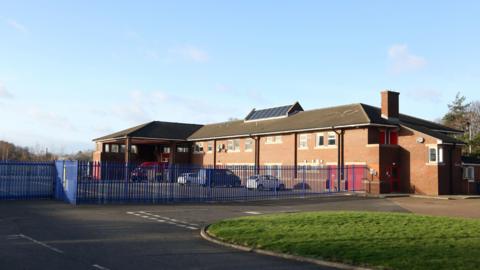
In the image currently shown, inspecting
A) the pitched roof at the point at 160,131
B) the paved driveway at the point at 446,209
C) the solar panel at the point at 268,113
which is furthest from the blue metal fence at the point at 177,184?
the pitched roof at the point at 160,131

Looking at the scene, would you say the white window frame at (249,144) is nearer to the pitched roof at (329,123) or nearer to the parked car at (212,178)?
the pitched roof at (329,123)

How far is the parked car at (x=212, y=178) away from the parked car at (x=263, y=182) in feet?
3.65

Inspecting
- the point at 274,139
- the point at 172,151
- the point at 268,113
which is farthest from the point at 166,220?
the point at 172,151

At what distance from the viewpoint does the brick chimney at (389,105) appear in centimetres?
3862

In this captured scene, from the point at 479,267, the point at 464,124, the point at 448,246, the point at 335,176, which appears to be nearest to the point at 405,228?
the point at 448,246

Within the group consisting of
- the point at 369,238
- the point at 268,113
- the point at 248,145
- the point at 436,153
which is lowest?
the point at 369,238

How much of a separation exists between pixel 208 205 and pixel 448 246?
49.1 feet

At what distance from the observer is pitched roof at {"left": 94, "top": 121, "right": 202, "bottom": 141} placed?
2158 inches

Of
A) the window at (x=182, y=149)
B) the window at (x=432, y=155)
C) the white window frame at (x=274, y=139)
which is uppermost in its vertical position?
the white window frame at (x=274, y=139)

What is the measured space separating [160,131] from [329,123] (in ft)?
76.6

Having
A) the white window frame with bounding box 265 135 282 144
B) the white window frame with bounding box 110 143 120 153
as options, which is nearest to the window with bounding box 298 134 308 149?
the white window frame with bounding box 265 135 282 144

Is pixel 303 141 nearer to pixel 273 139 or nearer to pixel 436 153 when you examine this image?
pixel 273 139

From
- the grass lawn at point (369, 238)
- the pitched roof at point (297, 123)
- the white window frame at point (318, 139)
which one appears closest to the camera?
the grass lawn at point (369, 238)

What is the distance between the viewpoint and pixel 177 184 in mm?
26406
